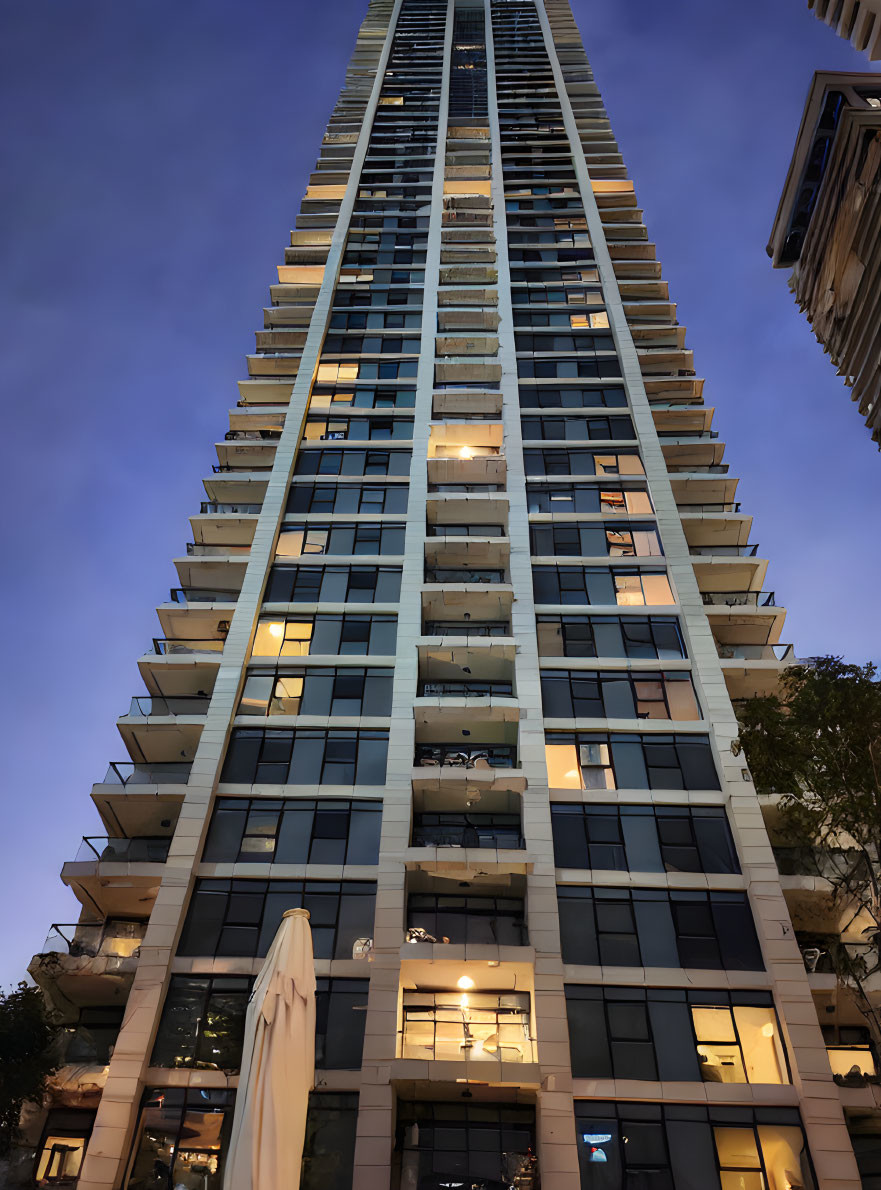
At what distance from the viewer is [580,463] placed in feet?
136

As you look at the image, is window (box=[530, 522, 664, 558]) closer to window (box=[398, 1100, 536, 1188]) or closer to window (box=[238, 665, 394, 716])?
window (box=[238, 665, 394, 716])

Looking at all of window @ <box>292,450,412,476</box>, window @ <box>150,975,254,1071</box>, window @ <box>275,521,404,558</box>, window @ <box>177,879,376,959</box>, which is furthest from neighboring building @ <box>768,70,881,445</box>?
window @ <box>292,450,412,476</box>

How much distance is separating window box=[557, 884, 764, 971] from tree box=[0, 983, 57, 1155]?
1348cm

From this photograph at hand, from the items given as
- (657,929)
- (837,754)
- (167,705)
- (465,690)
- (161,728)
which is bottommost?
(837,754)

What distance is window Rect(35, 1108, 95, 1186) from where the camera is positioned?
2402 centimetres

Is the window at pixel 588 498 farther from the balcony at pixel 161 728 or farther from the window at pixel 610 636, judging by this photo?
the balcony at pixel 161 728

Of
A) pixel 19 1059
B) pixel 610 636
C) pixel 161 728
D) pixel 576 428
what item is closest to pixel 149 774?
pixel 161 728

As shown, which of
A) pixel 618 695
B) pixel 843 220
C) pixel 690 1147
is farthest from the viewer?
pixel 618 695

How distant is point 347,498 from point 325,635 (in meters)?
7.98

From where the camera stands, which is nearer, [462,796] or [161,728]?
[462,796]

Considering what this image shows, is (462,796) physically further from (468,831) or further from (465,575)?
(465,575)

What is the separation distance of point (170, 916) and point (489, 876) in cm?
911

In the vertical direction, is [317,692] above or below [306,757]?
above

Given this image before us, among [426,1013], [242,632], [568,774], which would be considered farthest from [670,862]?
[242,632]
